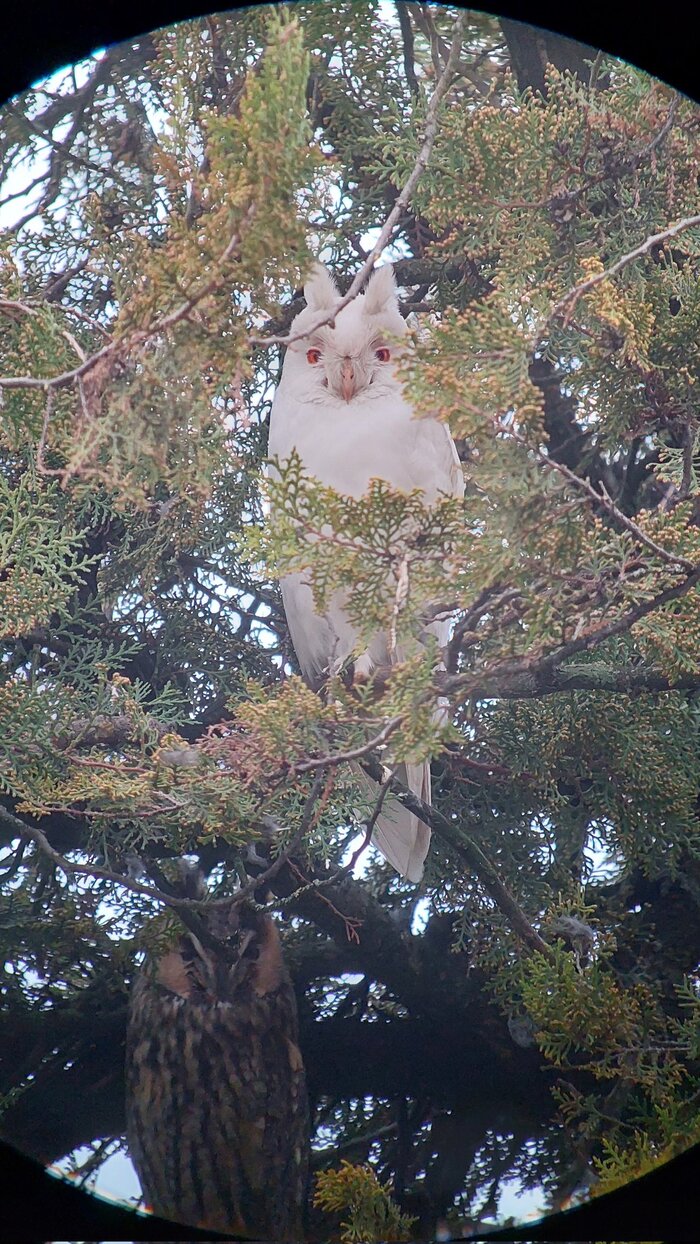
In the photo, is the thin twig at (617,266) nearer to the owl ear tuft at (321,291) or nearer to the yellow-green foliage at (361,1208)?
the owl ear tuft at (321,291)

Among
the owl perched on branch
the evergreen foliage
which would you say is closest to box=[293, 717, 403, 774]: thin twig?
the evergreen foliage

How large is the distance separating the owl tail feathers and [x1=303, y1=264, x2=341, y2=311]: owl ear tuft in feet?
1.31

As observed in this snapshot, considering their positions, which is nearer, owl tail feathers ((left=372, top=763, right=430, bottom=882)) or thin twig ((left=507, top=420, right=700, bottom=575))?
thin twig ((left=507, top=420, right=700, bottom=575))

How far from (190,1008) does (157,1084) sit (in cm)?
7

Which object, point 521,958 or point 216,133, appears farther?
point 521,958

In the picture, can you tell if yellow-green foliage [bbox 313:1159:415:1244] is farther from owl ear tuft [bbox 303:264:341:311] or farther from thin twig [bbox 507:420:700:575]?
owl ear tuft [bbox 303:264:341:311]

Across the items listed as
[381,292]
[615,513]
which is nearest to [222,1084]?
[615,513]

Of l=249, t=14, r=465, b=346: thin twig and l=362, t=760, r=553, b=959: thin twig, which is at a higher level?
l=249, t=14, r=465, b=346: thin twig

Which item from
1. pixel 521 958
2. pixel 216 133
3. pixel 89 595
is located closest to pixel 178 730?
pixel 89 595

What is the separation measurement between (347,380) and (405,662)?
1.03 feet

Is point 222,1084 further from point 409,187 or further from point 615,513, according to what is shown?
point 409,187

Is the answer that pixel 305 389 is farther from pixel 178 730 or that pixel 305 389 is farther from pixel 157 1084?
pixel 157 1084

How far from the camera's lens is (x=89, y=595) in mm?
991

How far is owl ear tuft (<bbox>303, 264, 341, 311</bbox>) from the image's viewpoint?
0.90 m
